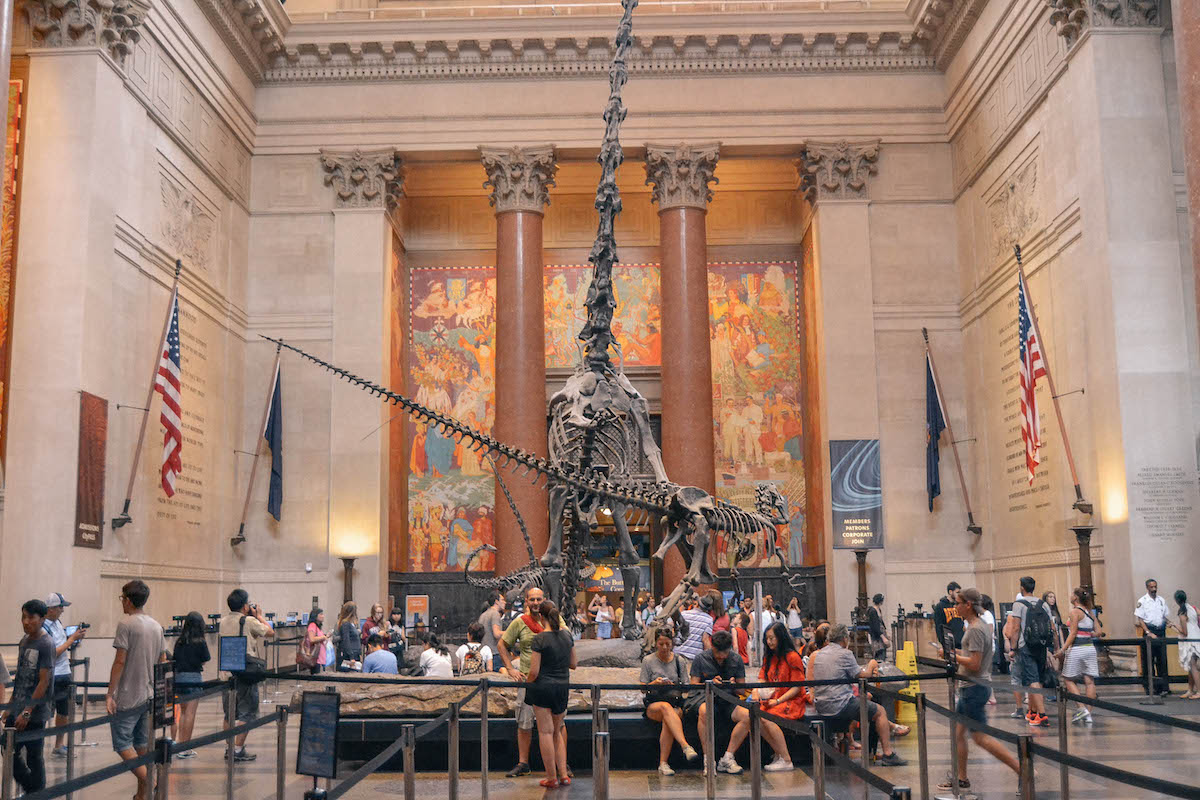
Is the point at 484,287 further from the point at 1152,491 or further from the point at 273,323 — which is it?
the point at 1152,491

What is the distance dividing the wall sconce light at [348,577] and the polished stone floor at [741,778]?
471 inches

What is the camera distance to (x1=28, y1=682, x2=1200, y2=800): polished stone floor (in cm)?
777

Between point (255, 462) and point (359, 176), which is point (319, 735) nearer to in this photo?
point (255, 462)

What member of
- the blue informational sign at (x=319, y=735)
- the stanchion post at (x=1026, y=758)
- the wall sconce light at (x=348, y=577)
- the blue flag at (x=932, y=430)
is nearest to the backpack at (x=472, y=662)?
Answer: the blue informational sign at (x=319, y=735)

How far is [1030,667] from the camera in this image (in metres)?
10.8

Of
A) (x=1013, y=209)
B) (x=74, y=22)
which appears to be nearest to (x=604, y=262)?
(x=74, y=22)

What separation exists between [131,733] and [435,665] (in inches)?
180

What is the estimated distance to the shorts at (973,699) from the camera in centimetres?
780

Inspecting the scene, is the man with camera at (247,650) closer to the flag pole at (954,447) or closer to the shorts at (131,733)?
the shorts at (131,733)


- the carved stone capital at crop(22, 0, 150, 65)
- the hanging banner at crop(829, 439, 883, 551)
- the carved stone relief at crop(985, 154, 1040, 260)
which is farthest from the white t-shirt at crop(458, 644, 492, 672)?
the carved stone relief at crop(985, 154, 1040, 260)

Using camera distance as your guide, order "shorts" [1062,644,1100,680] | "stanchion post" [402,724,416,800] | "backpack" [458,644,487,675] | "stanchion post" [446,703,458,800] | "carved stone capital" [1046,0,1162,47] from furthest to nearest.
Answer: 1. "carved stone capital" [1046,0,1162,47]
2. "backpack" [458,644,487,675]
3. "shorts" [1062,644,1100,680]
4. "stanchion post" [446,703,458,800]
5. "stanchion post" [402,724,416,800]

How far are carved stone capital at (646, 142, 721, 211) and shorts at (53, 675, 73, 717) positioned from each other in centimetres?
1670

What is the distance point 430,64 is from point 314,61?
7.62 feet

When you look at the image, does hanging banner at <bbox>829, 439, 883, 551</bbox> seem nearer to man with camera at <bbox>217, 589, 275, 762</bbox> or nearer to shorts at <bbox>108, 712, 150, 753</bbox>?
man with camera at <bbox>217, 589, 275, 762</bbox>
